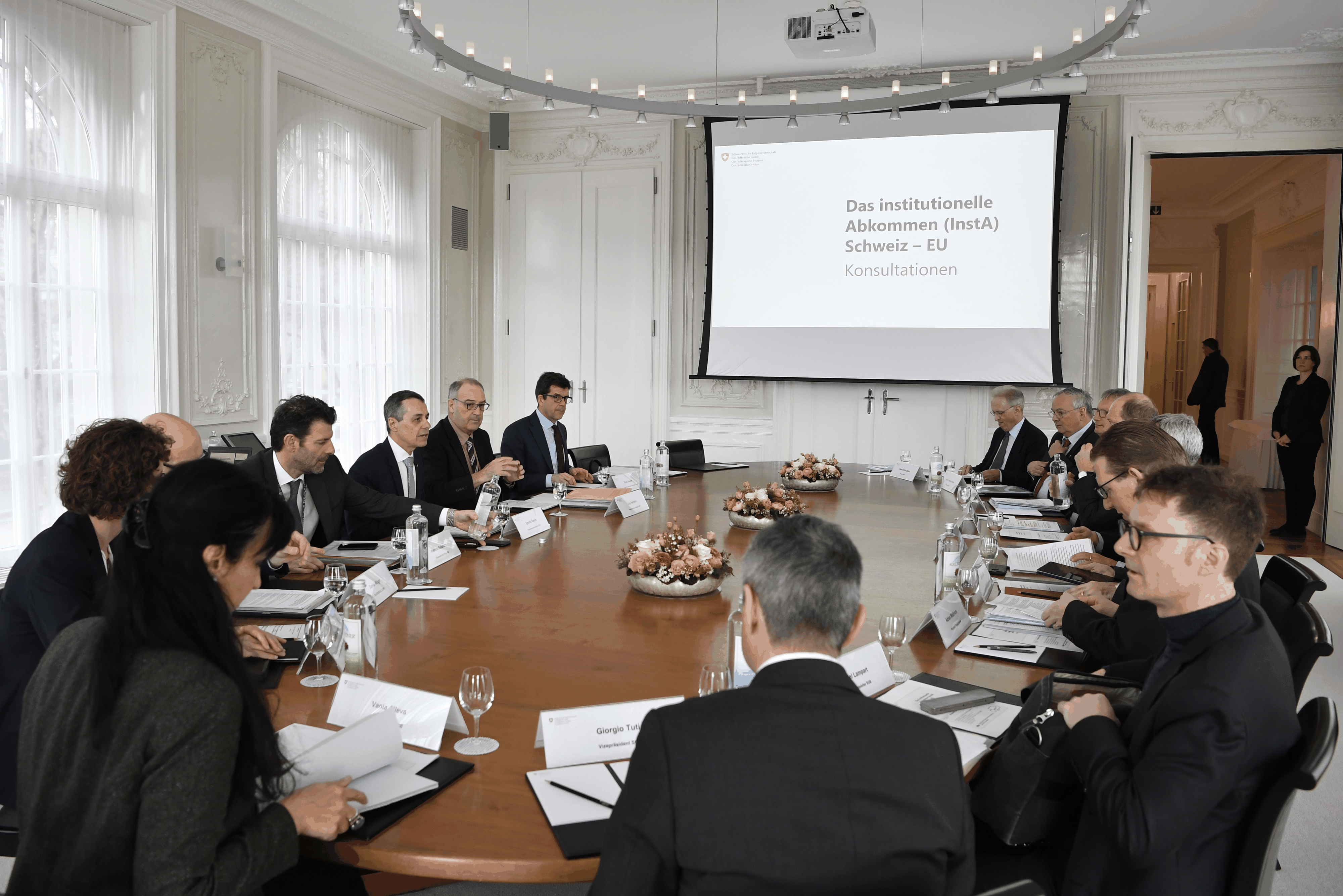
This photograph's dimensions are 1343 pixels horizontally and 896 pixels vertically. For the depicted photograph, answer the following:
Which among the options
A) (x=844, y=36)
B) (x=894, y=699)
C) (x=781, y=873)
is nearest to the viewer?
(x=781, y=873)

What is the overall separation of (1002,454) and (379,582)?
4.76m

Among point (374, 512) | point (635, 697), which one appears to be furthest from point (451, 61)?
point (635, 697)

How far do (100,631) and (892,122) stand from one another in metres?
7.36

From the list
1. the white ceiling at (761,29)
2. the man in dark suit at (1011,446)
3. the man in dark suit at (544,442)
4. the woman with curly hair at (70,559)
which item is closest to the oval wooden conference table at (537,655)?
the woman with curly hair at (70,559)

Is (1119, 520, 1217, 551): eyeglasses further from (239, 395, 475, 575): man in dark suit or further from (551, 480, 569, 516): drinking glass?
(551, 480, 569, 516): drinking glass

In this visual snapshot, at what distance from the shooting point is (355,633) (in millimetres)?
2178

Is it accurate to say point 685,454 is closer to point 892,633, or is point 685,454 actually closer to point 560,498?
point 560,498

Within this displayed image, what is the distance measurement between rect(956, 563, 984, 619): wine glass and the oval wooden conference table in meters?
0.13

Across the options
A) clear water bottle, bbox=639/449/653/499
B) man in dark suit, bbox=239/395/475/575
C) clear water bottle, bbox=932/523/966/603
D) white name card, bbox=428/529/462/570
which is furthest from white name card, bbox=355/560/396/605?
clear water bottle, bbox=639/449/653/499

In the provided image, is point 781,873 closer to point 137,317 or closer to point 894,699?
point 894,699

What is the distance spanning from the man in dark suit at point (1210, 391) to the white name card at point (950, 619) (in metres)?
9.68

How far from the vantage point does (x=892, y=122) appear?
25.3ft

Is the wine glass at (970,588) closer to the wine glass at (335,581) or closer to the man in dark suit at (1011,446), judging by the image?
the wine glass at (335,581)

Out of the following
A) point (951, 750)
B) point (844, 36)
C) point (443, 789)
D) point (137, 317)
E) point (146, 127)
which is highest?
point (844, 36)
